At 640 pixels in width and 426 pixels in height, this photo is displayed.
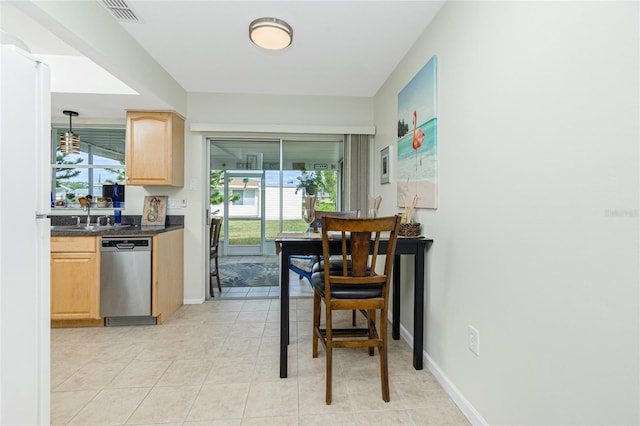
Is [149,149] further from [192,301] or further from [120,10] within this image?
[192,301]

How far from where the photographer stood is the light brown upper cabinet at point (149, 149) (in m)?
3.18

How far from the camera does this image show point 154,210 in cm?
350

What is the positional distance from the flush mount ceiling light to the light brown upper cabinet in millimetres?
1580

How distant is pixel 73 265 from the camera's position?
2799 millimetres

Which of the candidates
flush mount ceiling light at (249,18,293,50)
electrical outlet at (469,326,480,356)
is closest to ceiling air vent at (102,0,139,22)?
flush mount ceiling light at (249,18,293,50)

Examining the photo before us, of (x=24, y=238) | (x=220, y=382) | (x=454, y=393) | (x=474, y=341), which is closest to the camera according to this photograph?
(x=24, y=238)

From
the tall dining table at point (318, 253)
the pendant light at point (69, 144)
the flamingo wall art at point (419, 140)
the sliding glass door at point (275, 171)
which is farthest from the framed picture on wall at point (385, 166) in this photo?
the pendant light at point (69, 144)

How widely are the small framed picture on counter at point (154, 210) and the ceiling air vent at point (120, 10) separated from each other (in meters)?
1.90

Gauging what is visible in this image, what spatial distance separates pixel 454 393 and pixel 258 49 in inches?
116

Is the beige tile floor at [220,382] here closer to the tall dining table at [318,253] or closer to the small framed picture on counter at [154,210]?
the tall dining table at [318,253]

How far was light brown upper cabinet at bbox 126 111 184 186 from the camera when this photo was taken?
125 inches

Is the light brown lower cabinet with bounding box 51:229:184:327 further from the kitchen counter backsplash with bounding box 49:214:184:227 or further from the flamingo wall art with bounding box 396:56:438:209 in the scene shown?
the flamingo wall art with bounding box 396:56:438:209

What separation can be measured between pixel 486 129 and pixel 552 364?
1.06 meters

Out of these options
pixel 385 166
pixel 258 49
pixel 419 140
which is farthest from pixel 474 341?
pixel 258 49
